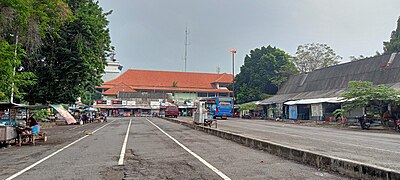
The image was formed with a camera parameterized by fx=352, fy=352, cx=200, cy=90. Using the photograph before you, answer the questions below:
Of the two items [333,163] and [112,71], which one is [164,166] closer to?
[333,163]

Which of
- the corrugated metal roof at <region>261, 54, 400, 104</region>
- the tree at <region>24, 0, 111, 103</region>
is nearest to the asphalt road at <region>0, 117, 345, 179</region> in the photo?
the tree at <region>24, 0, 111, 103</region>

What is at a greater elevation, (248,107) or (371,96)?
(371,96)

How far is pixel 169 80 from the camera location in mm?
84875

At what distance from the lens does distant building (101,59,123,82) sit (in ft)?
319

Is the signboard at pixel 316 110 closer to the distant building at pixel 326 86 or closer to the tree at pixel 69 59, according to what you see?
the distant building at pixel 326 86

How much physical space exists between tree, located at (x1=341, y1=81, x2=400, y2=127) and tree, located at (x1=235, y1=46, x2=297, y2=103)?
105 feet

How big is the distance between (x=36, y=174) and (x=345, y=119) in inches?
1094

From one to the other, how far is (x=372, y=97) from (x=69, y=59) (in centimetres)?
2270

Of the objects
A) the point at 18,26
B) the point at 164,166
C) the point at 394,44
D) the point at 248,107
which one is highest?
the point at 394,44

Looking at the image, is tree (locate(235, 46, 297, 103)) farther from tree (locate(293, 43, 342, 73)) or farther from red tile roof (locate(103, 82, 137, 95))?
red tile roof (locate(103, 82, 137, 95))

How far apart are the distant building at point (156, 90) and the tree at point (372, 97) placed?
4949 centimetres

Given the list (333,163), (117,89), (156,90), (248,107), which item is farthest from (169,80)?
(333,163)

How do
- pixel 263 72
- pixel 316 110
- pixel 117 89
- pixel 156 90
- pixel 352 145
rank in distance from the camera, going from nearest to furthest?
pixel 352 145 → pixel 316 110 → pixel 263 72 → pixel 117 89 → pixel 156 90

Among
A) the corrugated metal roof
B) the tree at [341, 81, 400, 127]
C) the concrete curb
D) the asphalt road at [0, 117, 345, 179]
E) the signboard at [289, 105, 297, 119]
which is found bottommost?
the asphalt road at [0, 117, 345, 179]
